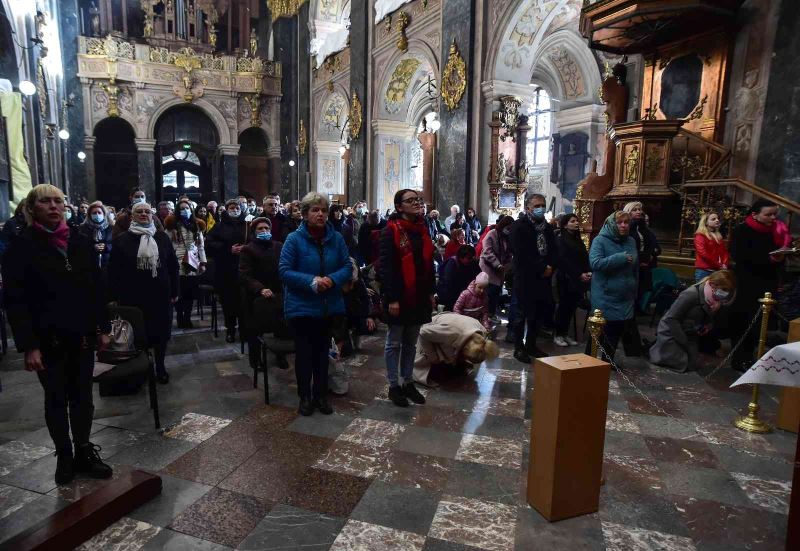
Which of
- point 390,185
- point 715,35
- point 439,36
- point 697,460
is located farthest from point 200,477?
point 390,185

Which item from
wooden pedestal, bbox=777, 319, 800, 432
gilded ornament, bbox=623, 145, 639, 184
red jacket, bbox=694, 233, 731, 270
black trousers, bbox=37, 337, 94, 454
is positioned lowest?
wooden pedestal, bbox=777, 319, 800, 432

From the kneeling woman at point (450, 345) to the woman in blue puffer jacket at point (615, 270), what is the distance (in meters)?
1.19

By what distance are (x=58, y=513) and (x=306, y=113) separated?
66.1ft

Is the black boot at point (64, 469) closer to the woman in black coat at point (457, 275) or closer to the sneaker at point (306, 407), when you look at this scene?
the sneaker at point (306, 407)

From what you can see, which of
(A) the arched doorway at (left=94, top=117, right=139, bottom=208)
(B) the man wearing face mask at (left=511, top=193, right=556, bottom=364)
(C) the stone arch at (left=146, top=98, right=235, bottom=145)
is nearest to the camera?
(B) the man wearing face mask at (left=511, top=193, right=556, bottom=364)

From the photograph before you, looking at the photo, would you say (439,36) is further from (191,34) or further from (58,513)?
(191,34)

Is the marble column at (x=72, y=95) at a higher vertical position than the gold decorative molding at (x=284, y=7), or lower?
lower

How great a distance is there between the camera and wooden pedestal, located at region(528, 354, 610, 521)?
235 centimetres

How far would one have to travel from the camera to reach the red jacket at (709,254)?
566 centimetres

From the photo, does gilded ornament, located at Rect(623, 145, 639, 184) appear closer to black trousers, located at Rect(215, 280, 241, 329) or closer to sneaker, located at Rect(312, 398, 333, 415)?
black trousers, located at Rect(215, 280, 241, 329)

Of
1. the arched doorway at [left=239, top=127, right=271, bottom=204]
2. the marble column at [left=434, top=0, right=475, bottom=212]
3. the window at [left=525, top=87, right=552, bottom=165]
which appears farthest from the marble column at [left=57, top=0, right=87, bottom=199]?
the window at [left=525, top=87, right=552, bottom=165]

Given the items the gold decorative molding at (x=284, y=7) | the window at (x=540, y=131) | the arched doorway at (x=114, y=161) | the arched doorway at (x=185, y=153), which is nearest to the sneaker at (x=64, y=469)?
the window at (x=540, y=131)

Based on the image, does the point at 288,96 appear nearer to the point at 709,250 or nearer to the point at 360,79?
the point at 360,79

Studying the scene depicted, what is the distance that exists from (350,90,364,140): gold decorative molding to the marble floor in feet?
43.2
